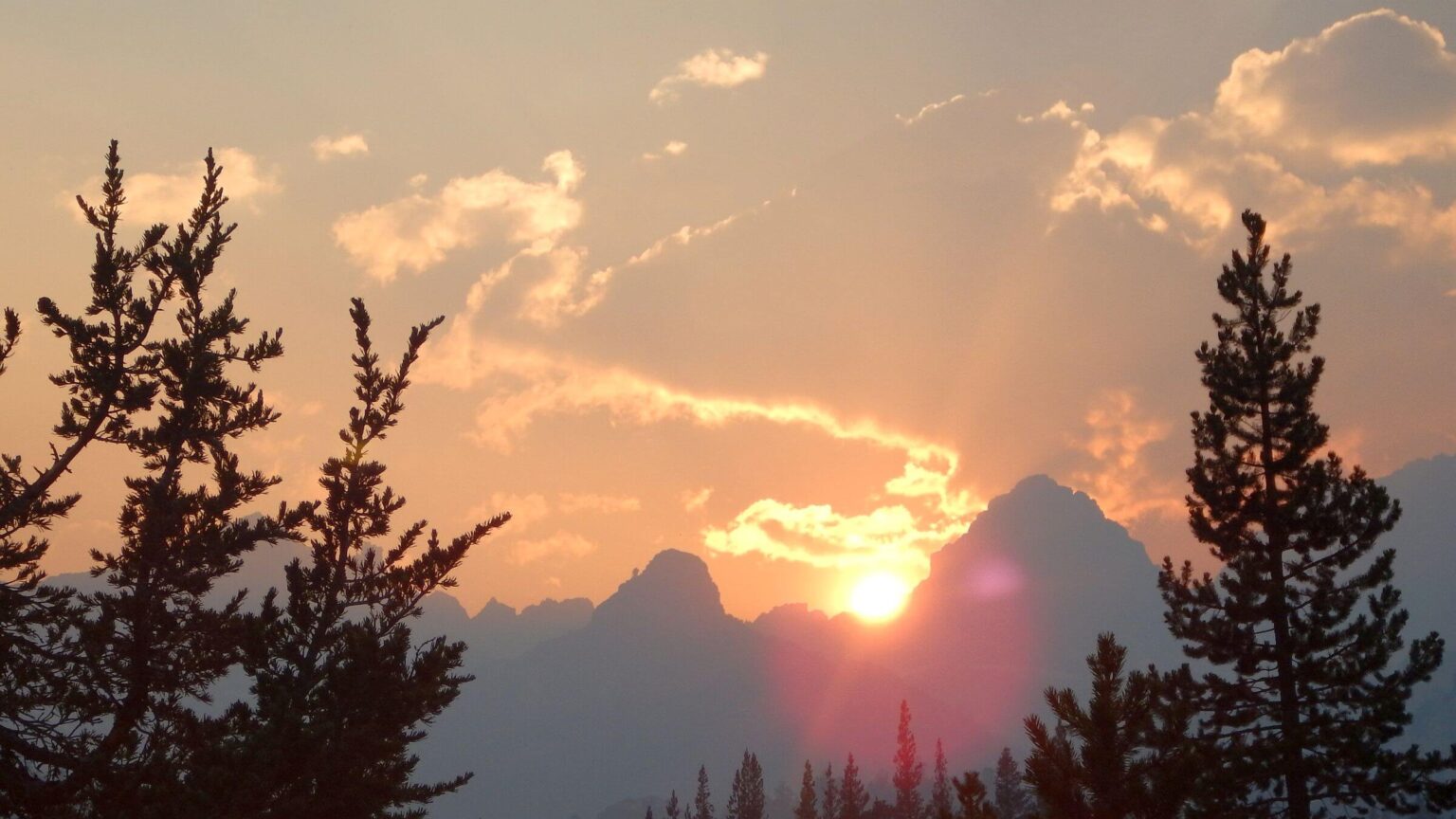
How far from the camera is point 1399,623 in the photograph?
26.7 meters

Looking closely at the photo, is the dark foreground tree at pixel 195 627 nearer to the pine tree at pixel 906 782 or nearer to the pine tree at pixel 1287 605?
the pine tree at pixel 1287 605

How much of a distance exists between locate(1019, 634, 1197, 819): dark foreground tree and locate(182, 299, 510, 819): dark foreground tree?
38.6 ft

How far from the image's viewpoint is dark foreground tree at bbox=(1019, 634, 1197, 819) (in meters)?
11.1

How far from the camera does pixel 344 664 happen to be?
18.7 metres

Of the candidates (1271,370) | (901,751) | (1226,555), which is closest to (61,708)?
(1226,555)

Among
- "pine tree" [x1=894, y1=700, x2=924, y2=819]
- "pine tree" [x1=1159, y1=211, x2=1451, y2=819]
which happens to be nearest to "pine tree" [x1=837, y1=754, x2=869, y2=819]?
"pine tree" [x1=894, y1=700, x2=924, y2=819]

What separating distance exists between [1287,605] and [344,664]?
24586 mm

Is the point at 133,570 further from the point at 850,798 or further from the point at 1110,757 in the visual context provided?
the point at 850,798

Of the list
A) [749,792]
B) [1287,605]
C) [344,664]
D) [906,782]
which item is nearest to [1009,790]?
[906,782]

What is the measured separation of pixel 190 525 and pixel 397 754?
6.72 meters

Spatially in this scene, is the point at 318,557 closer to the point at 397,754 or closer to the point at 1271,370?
the point at 397,754

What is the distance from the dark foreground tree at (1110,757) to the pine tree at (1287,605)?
17509 millimetres

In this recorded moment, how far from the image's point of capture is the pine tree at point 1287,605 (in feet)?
84.9

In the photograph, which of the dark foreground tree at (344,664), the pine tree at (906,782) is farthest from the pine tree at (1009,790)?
the dark foreground tree at (344,664)
